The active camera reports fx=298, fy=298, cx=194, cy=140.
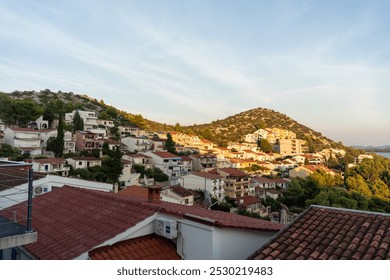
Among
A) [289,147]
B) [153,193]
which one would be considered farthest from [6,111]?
[289,147]

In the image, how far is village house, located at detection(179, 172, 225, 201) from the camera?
39.5 m

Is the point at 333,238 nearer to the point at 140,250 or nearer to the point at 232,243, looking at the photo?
the point at 232,243

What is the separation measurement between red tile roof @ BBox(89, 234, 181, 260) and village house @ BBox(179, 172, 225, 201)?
3417 centimetres

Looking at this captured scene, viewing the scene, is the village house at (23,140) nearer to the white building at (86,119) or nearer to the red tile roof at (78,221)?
the white building at (86,119)

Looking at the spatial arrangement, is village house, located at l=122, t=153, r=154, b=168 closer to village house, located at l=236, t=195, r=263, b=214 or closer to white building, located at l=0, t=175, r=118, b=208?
village house, located at l=236, t=195, r=263, b=214

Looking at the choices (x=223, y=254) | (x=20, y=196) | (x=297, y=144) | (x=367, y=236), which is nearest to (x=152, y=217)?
(x=223, y=254)

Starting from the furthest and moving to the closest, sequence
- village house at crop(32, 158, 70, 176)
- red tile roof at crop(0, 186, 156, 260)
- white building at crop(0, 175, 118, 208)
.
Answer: village house at crop(32, 158, 70, 176) → white building at crop(0, 175, 118, 208) → red tile roof at crop(0, 186, 156, 260)

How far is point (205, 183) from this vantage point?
130ft

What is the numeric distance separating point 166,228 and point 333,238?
2.82m

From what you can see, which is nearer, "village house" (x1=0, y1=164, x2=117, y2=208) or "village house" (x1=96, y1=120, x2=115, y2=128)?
"village house" (x1=0, y1=164, x2=117, y2=208)

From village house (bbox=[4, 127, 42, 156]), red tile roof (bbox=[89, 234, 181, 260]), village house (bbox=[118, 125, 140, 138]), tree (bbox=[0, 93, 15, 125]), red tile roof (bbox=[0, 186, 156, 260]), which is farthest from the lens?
village house (bbox=[118, 125, 140, 138])

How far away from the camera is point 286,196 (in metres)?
44.5

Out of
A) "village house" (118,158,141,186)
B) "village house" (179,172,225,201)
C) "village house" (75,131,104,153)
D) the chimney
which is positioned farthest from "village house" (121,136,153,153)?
the chimney

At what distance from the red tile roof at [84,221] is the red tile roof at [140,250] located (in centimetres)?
18
